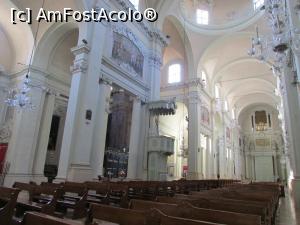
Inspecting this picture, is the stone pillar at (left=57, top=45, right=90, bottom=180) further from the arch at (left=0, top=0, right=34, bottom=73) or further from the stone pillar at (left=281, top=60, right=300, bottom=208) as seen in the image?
the stone pillar at (left=281, top=60, right=300, bottom=208)

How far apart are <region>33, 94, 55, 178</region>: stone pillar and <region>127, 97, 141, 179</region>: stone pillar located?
136 inches

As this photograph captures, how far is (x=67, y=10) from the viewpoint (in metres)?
8.60

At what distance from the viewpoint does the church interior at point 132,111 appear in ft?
10.0

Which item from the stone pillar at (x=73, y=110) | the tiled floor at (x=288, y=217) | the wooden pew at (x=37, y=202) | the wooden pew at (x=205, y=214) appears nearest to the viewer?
the wooden pew at (x=205, y=214)

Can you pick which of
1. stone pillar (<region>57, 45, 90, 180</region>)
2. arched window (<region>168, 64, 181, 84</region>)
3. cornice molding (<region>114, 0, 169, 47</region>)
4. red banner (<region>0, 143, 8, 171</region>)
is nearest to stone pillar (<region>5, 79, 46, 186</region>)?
red banner (<region>0, 143, 8, 171</region>)

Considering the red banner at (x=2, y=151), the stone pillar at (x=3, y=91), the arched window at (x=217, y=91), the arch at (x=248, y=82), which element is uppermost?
the arch at (x=248, y=82)

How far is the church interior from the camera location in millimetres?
3059

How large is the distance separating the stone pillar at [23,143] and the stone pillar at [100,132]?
2.99 meters

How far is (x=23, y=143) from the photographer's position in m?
8.95

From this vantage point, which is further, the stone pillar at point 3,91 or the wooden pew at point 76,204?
the stone pillar at point 3,91

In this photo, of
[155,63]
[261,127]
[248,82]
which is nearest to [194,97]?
[155,63]

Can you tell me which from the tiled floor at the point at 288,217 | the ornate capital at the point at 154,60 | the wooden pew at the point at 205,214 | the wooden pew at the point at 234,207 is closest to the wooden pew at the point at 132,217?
the wooden pew at the point at 205,214

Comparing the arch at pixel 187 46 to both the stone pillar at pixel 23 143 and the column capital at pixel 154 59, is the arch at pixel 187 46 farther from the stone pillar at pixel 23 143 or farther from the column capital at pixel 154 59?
the stone pillar at pixel 23 143

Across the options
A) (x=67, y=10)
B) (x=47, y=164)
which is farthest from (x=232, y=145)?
(x=67, y=10)
